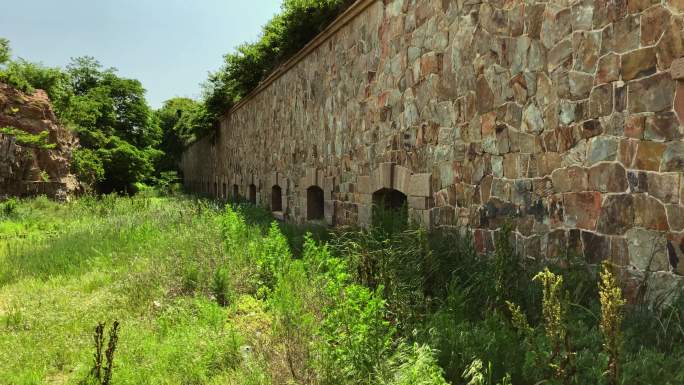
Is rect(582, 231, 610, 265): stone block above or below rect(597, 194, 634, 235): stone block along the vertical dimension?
below

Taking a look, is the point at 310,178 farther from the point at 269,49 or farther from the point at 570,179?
Result: the point at 269,49

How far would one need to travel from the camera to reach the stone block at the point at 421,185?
577cm

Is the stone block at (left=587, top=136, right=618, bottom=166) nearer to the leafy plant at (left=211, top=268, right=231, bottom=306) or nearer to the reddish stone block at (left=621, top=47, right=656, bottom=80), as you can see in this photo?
the reddish stone block at (left=621, top=47, right=656, bottom=80)

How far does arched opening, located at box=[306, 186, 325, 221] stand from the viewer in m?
10.1

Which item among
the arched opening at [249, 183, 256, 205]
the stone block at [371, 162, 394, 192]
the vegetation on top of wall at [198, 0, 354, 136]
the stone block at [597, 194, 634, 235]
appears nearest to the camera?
the stone block at [597, 194, 634, 235]

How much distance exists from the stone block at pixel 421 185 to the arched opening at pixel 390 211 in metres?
0.25

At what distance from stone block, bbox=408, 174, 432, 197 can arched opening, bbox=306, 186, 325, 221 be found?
4.10m

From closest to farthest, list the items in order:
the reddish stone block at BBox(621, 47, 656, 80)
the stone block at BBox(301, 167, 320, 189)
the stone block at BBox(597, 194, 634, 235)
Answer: the reddish stone block at BBox(621, 47, 656, 80) → the stone block at BBox(597, 194, 634, 235) → the stone block at BBox(301, 167, 320, 189)

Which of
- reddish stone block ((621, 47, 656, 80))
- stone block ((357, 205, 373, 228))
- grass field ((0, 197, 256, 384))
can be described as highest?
reddish stone block ((621, 47, 656, 80))

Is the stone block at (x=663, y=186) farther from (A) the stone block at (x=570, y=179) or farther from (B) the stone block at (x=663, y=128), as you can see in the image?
(A) the stone block at (x=570, y=179)

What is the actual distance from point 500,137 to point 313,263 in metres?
2.26

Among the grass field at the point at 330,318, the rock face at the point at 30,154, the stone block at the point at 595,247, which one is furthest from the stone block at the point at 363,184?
the rock face at the point at 30,154

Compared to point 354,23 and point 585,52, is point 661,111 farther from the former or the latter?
point 354,23

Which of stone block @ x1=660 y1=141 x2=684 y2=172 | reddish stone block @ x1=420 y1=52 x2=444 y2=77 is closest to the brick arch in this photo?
reddish stone block @ x1=420 y1=52 x2=444 y2=77
